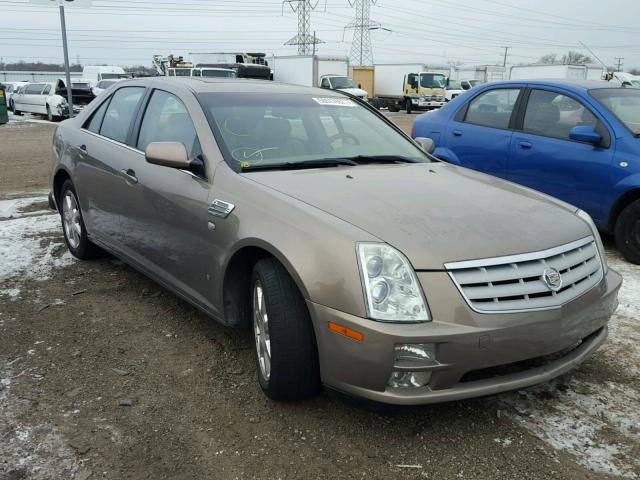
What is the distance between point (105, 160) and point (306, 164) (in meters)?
1.78

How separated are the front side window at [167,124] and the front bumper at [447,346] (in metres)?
1.58

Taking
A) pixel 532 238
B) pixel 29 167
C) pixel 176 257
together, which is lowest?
pixel 29 167

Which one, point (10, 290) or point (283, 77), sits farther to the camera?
point (283, 77)

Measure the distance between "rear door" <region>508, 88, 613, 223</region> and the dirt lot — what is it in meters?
1.69

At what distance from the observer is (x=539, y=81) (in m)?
6.11

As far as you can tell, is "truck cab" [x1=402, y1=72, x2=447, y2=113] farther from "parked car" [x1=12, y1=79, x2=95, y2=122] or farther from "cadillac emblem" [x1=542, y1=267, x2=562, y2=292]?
"cadillac emblem" [x1=542, y1=267, x2=562, y2=292]

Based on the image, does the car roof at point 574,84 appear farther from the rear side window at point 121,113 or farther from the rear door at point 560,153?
the rear side window at point 121,113

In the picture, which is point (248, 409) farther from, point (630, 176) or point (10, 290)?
point (630, 176)

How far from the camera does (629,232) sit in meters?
5.19

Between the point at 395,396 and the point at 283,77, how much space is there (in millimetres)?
33935

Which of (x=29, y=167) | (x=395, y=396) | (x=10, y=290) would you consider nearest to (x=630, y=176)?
(x=395, y=396)

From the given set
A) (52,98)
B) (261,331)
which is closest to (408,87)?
(52,98)

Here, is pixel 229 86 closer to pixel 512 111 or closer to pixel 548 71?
pixel 512 111

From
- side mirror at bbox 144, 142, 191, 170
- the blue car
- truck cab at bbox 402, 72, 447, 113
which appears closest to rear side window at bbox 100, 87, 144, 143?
side mirror at bbox 144, 142, 191, 170
